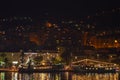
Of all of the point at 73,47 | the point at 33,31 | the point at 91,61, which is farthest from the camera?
the point at 33,31

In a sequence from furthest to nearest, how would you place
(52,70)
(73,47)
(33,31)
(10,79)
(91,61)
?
(33,31) < (73,47) < (91,61) < (52,70) < (10,79)

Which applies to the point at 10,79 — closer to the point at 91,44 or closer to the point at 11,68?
the point at 11,68

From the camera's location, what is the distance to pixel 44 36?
5088 cm

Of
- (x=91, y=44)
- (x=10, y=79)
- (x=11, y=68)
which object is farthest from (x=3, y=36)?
(x=10, y=79)

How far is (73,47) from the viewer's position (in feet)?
148

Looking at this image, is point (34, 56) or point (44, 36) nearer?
point (34, 56)

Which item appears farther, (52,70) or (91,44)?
(91,44)

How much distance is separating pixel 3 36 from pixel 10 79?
75.5ft

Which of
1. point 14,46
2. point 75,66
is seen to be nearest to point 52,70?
point 75,66

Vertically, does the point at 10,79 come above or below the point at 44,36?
below

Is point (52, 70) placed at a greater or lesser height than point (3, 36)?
lesser

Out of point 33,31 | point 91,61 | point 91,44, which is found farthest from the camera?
point 33,31

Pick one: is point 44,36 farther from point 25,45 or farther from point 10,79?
point 10,79

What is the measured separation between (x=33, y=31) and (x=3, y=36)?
3614 millimetres
